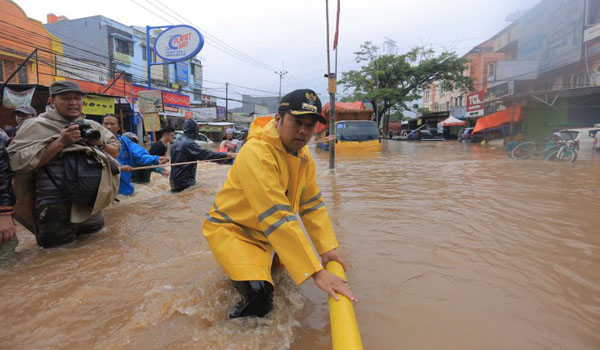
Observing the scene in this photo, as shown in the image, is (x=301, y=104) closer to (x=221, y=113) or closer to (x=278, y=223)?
(x=278, y=223)

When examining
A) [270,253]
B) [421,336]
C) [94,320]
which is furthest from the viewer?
[270,253]

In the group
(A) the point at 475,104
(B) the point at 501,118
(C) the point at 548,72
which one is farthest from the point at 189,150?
(A) the point at 475,104

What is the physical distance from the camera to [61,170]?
2.82 metres

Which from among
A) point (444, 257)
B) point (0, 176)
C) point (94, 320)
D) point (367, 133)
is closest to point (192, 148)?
point (0, 176)

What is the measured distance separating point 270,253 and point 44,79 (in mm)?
20613

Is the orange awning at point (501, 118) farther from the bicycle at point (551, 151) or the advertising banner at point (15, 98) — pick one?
the advertising banner at point (15, 98)

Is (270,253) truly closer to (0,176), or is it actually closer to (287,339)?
(287,339)

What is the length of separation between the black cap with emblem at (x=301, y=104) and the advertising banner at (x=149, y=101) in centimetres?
861

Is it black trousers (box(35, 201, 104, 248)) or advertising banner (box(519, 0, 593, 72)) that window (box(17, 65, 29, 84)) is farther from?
advertising banner (box(519, 0, 593, 72))

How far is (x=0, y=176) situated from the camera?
93.6 inches

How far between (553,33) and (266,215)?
82.4ft

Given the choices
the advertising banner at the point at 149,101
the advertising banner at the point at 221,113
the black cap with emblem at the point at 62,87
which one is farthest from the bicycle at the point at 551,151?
the advertising banner at the point at 221,113

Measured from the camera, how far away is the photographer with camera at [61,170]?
268 centimetres

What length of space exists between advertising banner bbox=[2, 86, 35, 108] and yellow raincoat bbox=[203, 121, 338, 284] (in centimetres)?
1095
